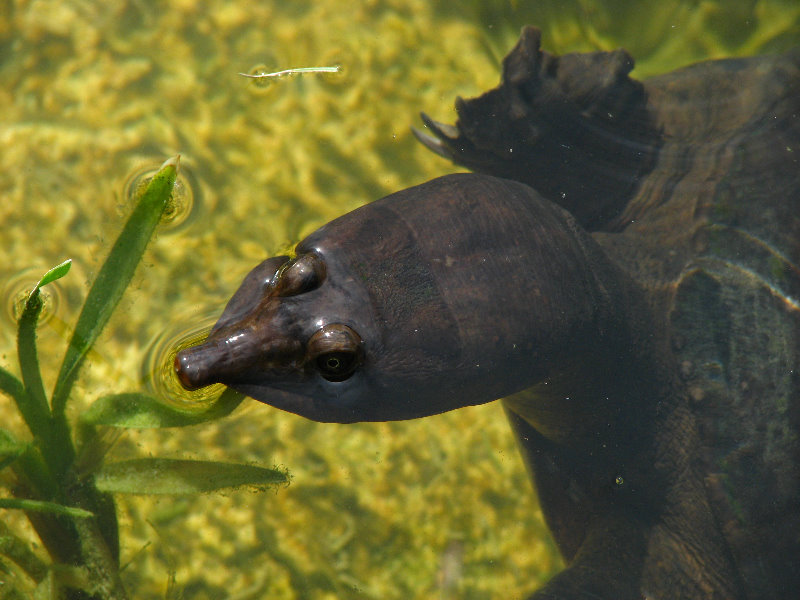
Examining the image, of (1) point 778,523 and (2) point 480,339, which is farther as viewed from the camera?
(1) point 778,523

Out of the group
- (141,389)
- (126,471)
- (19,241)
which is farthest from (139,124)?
(126,471)

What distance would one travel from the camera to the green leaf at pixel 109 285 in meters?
2.51

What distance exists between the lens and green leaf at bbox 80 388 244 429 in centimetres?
240

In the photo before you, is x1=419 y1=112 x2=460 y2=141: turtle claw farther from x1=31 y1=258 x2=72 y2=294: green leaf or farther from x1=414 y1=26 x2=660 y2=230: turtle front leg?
x1=31 y1=258 x2=72 y2=294: green leaf

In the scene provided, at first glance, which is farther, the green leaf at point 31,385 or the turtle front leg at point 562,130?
the turtle front leg at point 562,130

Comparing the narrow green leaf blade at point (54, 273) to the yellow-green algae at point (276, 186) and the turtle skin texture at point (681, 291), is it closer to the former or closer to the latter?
the yellow-green algae at point (276, 186)

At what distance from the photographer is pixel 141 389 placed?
123 inches

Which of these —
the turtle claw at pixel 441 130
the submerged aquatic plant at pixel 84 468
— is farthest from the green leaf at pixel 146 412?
the turtle claw at pixel 441 130

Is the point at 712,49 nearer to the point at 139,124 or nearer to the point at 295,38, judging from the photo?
the point at 295,38

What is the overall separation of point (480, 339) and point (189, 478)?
139cm

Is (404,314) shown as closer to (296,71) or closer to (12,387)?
(12,387)

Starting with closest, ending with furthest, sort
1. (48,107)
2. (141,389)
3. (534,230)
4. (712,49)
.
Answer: (534,230) < (141,389) < (48,107) < (712,49)

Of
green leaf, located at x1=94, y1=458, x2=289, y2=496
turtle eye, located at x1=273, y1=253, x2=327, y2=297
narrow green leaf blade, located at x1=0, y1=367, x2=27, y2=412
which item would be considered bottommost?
green leaf, located at x1=94, y1=458, x2=289, y2=496

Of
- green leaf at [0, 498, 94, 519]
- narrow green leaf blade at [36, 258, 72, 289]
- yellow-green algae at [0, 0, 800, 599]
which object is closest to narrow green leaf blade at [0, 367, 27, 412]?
green leaf at [0, 498, 94, 519]
